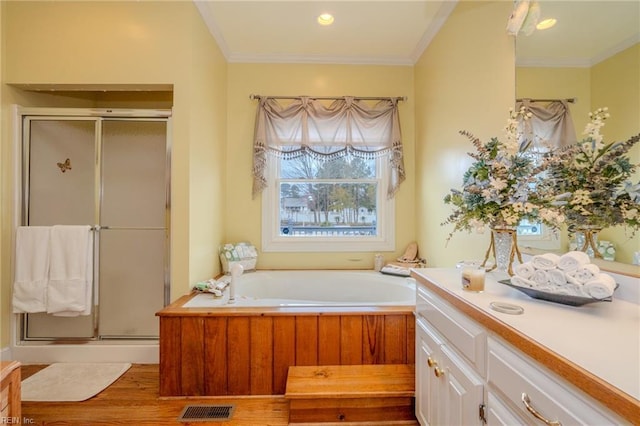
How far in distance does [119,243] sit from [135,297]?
0.51 meters

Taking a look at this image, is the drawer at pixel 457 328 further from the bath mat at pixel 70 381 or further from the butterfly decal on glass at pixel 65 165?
the butterfly decal on glass at pixel 65 165

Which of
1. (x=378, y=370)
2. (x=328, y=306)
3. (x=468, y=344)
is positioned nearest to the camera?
(x=468, y=344)

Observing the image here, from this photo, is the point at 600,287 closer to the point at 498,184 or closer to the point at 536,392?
the point at 536,392

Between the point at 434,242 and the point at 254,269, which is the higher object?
the point at 434,242

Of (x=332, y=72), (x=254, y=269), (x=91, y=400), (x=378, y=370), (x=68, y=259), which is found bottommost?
(x=91, y=400)

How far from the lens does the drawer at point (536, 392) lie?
553 millimetres

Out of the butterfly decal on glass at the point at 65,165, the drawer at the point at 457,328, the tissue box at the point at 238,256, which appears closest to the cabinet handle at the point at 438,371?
the drawer at the point at 457,328

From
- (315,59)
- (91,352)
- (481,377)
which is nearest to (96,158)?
(91,352)

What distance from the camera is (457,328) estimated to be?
3.36 ft

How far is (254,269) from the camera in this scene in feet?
9.40

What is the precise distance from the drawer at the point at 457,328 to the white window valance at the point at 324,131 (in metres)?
1.84

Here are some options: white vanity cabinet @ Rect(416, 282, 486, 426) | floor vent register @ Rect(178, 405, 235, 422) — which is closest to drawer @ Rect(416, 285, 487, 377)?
white vanity cabinet @ Rect(416, 282, 486, 426)

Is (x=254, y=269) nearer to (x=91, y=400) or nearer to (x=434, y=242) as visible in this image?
(x=91, y=400)

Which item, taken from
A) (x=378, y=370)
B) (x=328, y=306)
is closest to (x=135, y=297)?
(x=328, y=306)
